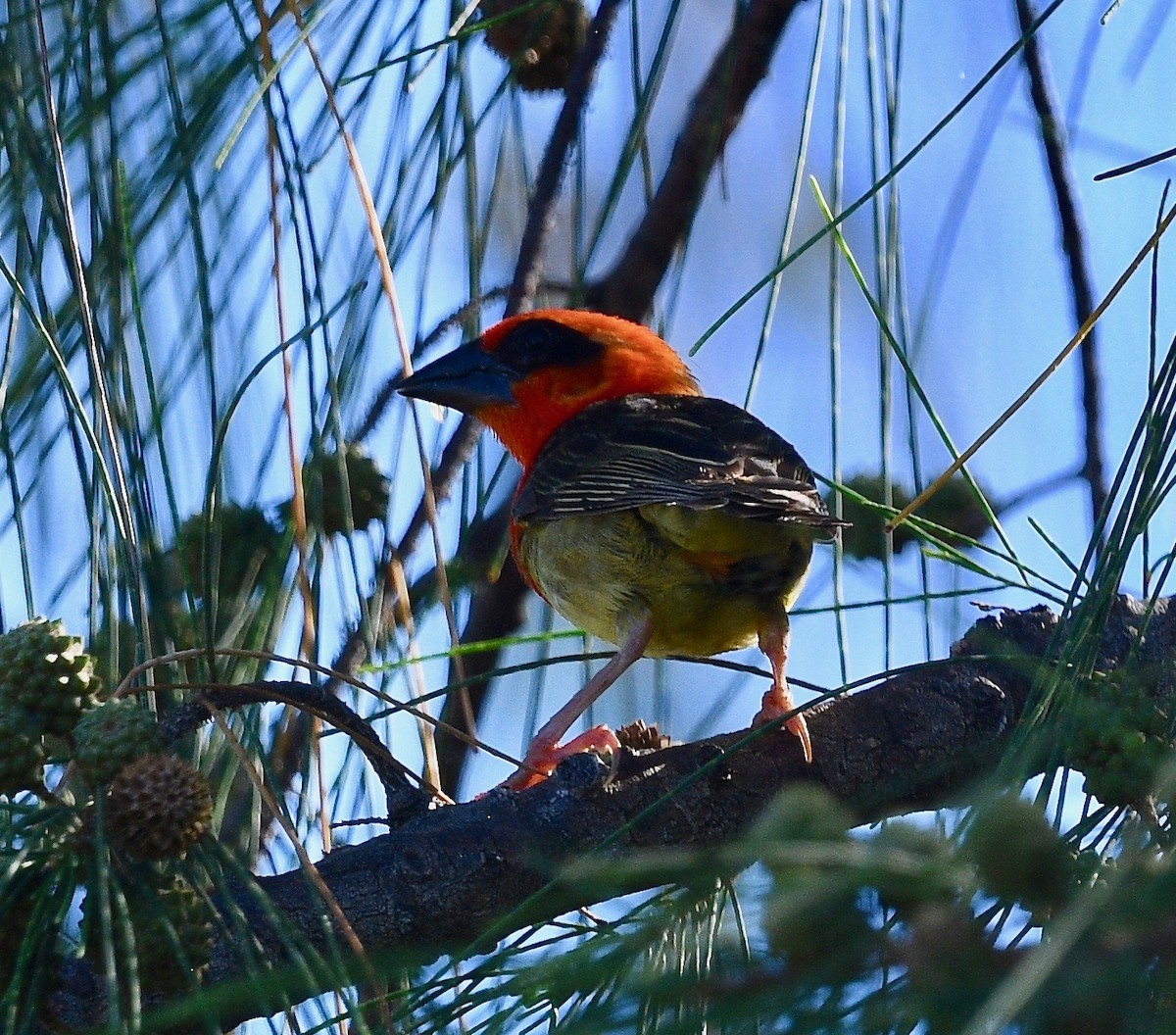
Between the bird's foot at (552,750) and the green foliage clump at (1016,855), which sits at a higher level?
the bird's foot at (552,750)

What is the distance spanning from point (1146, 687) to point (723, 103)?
1.26 m

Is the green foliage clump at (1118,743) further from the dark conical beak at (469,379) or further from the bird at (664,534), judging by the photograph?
the dark conical beak at (469,379)

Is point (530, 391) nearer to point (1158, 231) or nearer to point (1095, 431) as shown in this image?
point (1095, 431)

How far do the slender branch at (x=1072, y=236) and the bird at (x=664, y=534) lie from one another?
1.52 ft

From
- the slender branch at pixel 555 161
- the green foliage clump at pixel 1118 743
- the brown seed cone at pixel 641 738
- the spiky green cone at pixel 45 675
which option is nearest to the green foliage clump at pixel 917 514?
the slender branch at pixel 555 161

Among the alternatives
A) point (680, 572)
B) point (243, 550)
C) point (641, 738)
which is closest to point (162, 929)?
point (641, 738)

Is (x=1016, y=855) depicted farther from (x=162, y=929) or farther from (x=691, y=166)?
(x=691, y=166)

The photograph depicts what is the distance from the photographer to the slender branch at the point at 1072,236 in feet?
8.42

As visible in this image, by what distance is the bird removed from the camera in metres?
2.72

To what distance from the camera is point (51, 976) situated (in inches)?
51.1

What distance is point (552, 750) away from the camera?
287 centimetres

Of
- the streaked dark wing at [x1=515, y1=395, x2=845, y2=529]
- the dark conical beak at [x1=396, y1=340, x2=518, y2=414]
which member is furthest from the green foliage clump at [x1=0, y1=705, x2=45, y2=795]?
the dark conical beak at [x1=396, y1=340, x2=518, y2=414]

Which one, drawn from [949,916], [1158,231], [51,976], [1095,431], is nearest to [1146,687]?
[1158,231]

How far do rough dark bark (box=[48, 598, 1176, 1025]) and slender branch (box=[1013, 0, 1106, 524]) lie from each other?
1.40 ft
